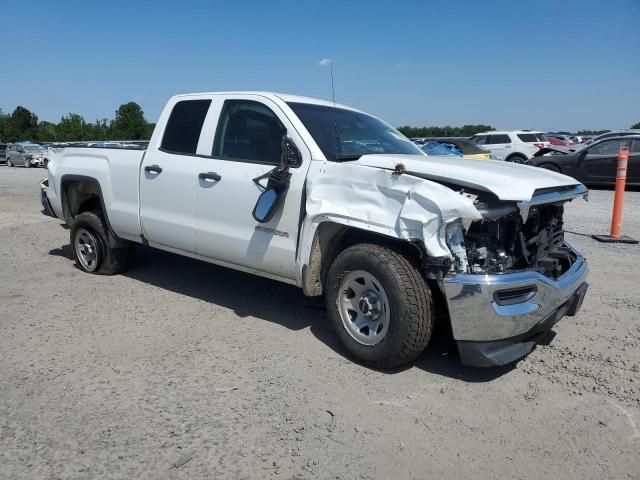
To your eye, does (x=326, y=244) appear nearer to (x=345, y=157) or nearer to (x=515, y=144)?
(x=345, y=157)

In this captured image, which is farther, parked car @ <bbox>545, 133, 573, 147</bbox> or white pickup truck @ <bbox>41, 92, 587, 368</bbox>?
parked car @ <bbox>545, 133, 573, 147</bbox>

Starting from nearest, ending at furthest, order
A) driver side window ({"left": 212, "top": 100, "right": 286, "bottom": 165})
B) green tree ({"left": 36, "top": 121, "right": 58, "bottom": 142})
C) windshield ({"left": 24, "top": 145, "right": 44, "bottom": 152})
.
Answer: driver side window ({"left": 212, "top": 100, "right": 286, "bottom": 165}) < windshield ({"left": 24, "top": 145, "right": 44, "bottom": 152}) < green tree ({"left": 36, "top": 121, "right": 58, "bottom": 142})

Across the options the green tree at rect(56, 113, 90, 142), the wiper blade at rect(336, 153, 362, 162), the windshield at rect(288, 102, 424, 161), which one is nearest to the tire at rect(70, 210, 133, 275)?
the windshield at rect(288, 102, 424, 161)

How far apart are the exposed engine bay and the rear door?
2.50 m

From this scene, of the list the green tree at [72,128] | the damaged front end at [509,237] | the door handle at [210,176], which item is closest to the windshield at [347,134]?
the door handle at [210,176]

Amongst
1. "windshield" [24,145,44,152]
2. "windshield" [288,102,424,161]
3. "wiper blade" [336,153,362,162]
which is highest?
"windshield" [288,102,424,161]

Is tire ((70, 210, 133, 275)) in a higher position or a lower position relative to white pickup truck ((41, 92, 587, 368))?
lower

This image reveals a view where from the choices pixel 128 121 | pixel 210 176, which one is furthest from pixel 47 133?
pixel 210 176

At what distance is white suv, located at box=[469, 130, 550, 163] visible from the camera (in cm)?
2145

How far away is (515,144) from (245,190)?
19.4 meters

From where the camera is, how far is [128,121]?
56.2 meters

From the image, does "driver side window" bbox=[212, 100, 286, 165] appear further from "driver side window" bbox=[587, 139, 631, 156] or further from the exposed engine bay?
"driver side window" bbox=[587, 139, 631, 156]

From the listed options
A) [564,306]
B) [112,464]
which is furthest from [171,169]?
[564,306]

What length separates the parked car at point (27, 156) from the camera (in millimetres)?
31984
